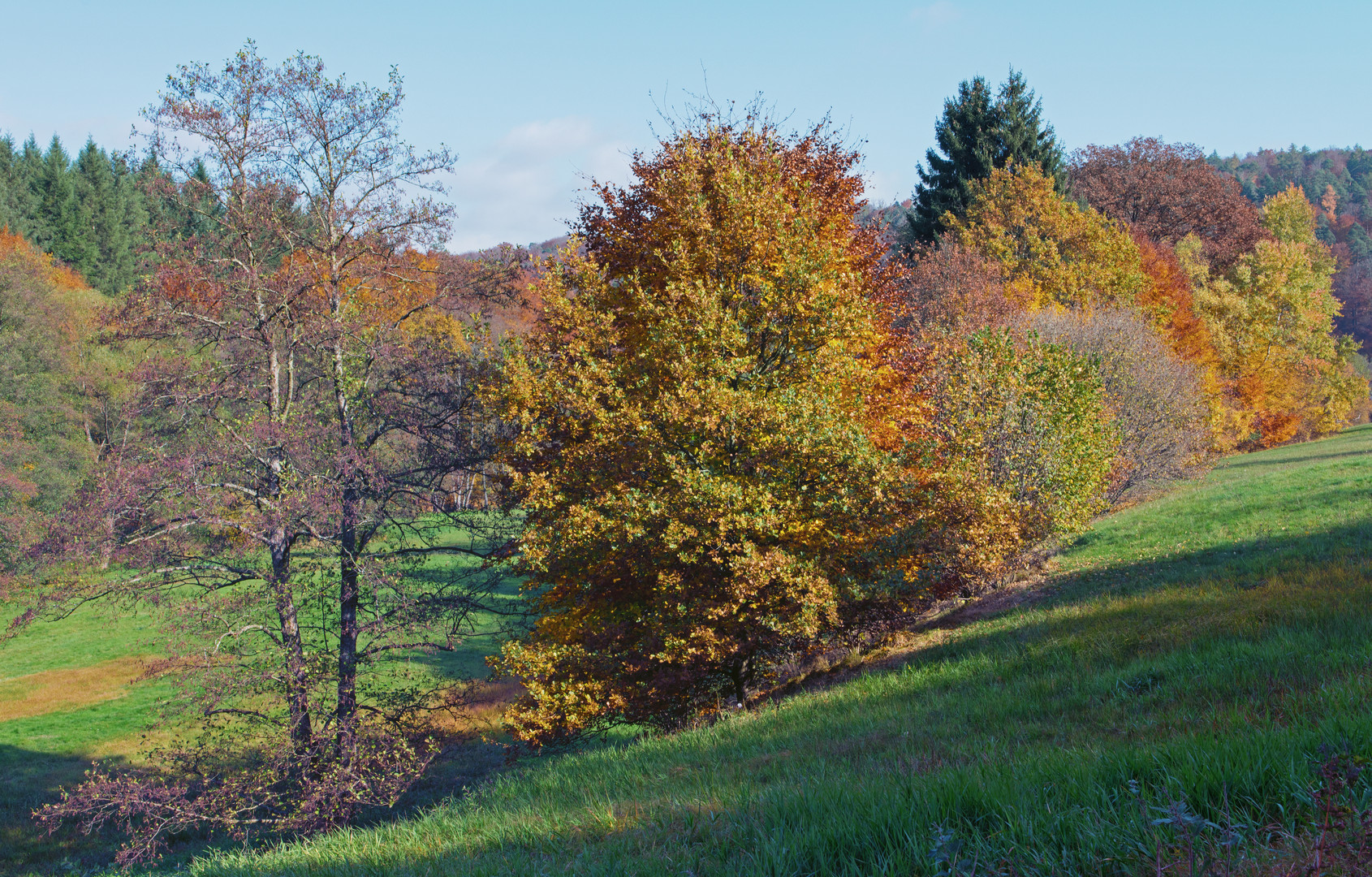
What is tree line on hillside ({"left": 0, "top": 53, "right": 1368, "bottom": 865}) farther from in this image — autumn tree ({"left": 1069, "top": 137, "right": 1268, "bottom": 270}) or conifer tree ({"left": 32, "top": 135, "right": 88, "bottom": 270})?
conifer tree ({"left": 32, "top": 135, "right": 88, "bottom": 270})

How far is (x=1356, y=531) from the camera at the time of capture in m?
13.2

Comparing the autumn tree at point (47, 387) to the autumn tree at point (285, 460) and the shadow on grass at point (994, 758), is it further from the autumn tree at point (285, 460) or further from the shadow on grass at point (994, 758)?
the shadow on grass at point (994, 758)

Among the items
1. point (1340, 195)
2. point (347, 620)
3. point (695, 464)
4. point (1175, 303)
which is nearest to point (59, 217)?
point (347, 620)

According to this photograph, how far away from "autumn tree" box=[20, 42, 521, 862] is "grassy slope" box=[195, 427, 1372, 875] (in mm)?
7600

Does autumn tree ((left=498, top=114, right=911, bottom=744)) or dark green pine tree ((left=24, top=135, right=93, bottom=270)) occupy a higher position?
dark green pine tree ((left=24, top=135, right=93, bottom=270))

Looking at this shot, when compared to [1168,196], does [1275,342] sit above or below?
below

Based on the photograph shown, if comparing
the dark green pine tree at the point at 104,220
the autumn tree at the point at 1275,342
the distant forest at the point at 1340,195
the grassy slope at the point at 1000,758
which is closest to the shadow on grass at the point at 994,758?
the grassy slope at the point at 1000,758

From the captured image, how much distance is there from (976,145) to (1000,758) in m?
47.9

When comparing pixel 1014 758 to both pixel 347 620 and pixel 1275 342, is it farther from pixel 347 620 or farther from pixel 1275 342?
pixel 1275 342

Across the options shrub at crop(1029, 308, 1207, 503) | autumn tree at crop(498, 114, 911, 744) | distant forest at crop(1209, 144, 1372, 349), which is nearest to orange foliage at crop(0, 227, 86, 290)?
autumn tree at crop(498, 114, 911, 744)

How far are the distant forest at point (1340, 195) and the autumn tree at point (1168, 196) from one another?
43050 millimetres

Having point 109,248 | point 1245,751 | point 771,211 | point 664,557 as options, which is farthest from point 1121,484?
point 109,248

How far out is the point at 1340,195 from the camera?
142 m

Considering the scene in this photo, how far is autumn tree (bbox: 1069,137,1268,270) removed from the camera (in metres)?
53.9
